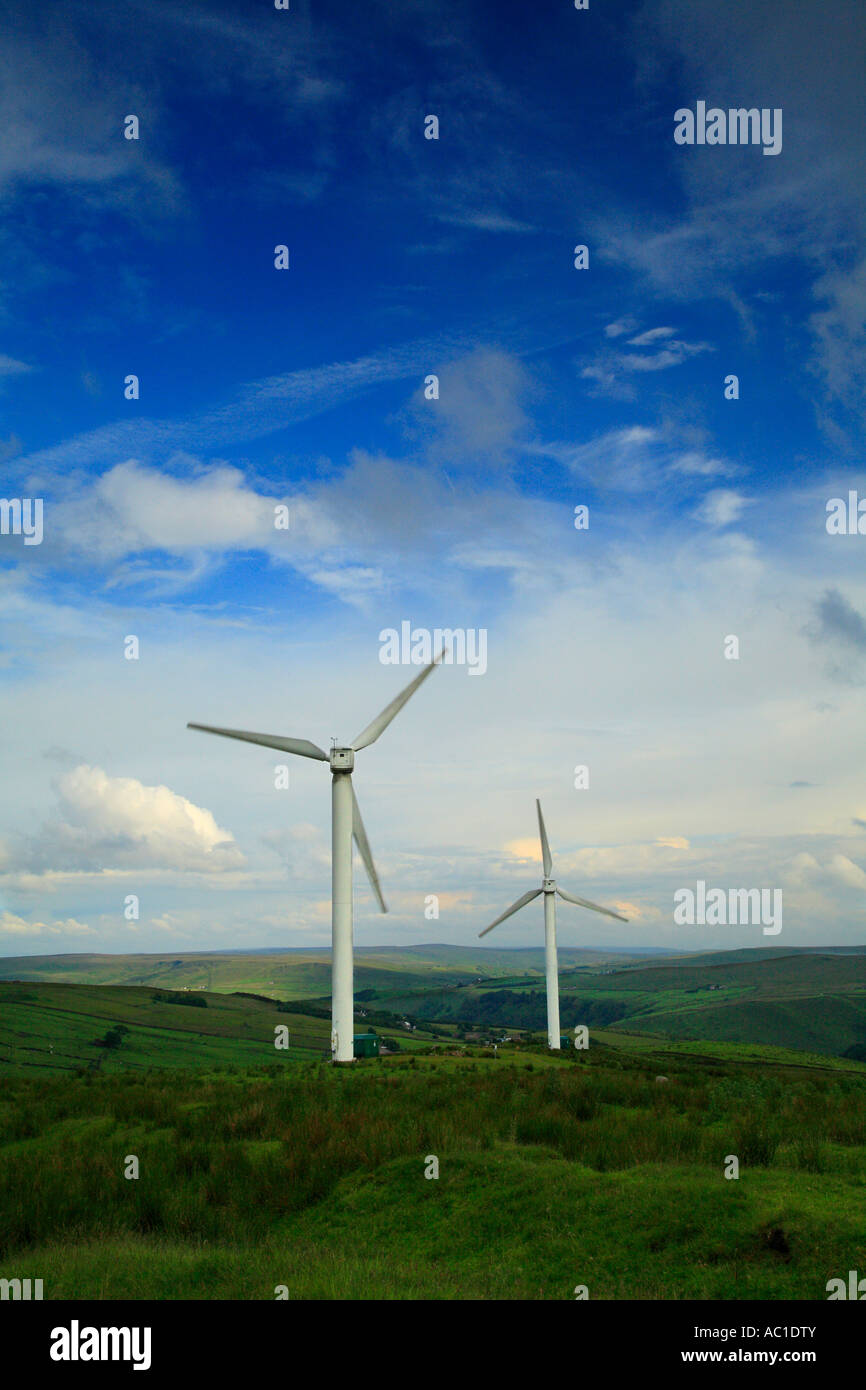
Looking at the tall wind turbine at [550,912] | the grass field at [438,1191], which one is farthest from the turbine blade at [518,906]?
the grass field at [438,1191]

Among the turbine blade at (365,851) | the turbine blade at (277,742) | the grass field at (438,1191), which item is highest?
the turbine blade at (277,742)

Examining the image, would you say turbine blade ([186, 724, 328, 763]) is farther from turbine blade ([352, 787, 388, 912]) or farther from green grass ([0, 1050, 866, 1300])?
green grass ([0, 1050, 866, 1300])

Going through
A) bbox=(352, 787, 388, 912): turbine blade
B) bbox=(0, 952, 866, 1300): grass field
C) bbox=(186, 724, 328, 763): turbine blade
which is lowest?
bbox=(0, 952, 866, 1300): grass field

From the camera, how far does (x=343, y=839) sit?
39688mm

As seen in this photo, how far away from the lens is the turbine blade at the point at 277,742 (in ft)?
128

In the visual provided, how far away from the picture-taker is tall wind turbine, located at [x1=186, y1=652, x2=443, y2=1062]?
1492 inches

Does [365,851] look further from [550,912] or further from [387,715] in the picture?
[550,912]

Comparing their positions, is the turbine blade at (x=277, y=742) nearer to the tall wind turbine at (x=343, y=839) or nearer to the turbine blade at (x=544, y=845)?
the tall wind turbine at (x=343, y=839)

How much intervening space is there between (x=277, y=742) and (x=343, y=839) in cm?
522

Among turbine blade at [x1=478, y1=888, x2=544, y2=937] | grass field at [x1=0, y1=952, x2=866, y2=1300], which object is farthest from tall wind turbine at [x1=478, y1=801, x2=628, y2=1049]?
grass field at [x1=0, y1=952, x2=866, y2=1300]

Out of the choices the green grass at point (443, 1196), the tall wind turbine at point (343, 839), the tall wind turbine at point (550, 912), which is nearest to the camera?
the green grass at point (443, 1196)

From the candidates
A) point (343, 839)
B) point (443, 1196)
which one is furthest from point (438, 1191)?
point (343, 839)

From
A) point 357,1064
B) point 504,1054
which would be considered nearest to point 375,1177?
point 357,1064
